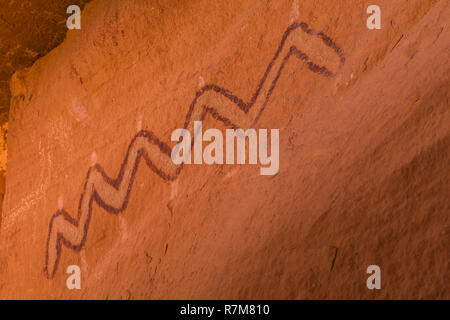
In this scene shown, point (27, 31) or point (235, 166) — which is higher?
point (27, 31)

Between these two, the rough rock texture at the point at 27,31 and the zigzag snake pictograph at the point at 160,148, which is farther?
the rough rock texture at the point at 27,31

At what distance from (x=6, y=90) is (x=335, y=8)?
1.98 metres

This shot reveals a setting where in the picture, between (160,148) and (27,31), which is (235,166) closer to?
(160,148)

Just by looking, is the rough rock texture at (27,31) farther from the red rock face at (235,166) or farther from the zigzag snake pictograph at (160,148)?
the zigzag snake pictograph at (160,148)

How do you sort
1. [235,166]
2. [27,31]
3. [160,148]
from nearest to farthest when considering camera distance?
[235,166] → [160,148] → [27,31]

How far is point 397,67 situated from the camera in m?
1.17

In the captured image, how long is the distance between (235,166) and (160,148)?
0.37 metres

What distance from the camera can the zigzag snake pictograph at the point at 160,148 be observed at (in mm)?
1472

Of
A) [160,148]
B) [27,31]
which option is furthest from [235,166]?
[27,31]

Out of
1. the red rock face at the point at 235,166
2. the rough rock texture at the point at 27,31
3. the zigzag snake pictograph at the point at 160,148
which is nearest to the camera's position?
the red rock face at the point at 235,166

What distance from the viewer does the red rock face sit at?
953mm

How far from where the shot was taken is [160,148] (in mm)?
1703

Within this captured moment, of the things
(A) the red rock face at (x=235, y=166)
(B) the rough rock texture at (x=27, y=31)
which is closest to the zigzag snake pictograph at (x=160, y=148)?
(A) the red rock face at (x=235, y=166)

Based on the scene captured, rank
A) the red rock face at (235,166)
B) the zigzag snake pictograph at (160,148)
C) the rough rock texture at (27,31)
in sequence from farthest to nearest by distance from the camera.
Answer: the rough rock texture at (27,31) → the zigzag snake pictograph at (160,148) → the red rock face at (235,166)
